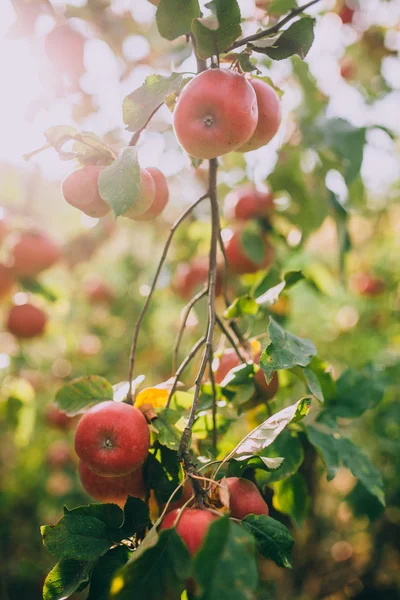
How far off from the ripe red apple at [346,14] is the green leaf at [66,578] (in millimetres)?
1896

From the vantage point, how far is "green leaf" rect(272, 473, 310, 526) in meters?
0.86

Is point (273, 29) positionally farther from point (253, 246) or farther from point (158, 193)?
point (253, 246)

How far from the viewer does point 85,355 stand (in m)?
2.20

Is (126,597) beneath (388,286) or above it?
above

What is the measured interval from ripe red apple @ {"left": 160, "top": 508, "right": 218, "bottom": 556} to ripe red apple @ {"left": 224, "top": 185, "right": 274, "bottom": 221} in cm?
98

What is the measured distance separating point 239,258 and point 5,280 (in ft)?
2.38

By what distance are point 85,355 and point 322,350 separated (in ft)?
3.25

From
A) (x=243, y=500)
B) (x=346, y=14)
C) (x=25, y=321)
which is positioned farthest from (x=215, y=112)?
(x=346, y=14)

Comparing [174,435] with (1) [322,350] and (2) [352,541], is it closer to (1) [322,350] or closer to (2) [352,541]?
(1) [322,350]

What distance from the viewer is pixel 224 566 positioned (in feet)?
1.37

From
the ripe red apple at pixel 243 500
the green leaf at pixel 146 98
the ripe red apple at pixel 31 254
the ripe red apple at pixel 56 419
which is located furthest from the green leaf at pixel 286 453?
the ripe red apple at pixel 56 419

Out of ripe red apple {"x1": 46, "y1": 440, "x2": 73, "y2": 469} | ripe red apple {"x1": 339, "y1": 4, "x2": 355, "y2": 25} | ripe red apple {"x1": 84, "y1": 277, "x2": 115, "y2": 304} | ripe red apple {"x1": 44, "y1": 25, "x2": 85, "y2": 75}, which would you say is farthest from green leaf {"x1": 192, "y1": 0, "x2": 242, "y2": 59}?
ripe red apple {"x1": 46, "y1": 440, "x2": 73, "y2": 469}

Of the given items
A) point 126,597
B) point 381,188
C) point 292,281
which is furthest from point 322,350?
point 126,597

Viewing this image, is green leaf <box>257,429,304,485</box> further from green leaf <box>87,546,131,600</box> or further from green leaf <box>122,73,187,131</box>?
green leaf <box>122,73,187,131</box>
